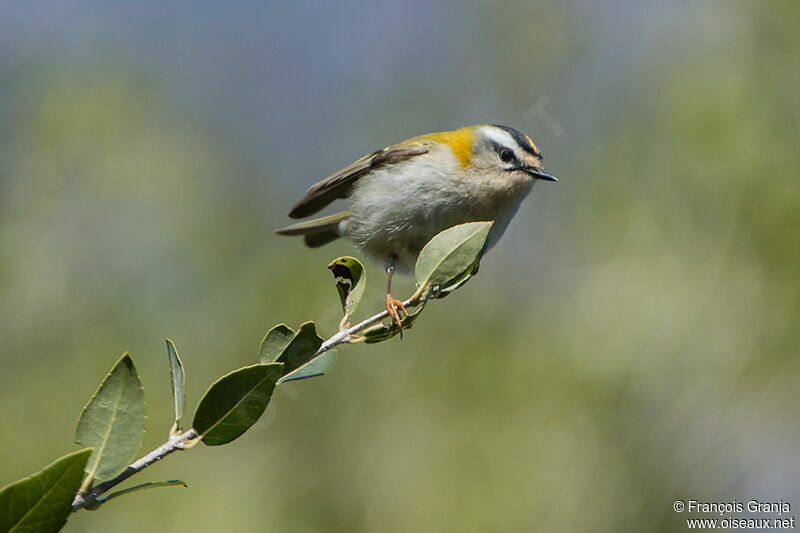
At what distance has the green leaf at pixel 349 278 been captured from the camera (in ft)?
4.75

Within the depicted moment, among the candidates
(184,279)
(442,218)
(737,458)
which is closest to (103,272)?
(184,279)

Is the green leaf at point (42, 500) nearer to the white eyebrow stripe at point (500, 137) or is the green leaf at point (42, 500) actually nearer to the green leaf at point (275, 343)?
the green leaf at point (275, 343)

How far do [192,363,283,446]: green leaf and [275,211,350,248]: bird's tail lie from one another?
215 cm

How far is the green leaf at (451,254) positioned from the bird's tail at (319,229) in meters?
1.75

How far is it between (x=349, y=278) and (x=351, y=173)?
1609mm

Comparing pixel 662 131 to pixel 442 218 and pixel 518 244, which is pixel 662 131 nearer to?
pixel 518 244

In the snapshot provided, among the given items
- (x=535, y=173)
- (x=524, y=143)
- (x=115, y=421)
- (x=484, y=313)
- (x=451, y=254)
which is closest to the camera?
(x=115, y=421)

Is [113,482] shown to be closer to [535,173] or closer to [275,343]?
[275,343]

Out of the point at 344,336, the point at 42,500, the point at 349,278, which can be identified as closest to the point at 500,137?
the point at 349,278

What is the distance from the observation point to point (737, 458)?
219 inches

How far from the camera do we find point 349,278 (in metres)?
1.53

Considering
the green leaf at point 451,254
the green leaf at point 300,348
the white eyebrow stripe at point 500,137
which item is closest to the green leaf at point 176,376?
the green leaf at point 300,348

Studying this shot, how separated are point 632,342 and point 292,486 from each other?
2919 mm

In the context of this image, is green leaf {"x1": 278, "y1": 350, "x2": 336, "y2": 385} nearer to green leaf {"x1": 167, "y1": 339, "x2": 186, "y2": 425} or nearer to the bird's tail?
green leaf {"x1": 167, "y1": 339, "x2": 186, "y2": 425}
